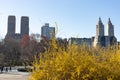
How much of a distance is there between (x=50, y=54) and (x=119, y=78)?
1.96 metres

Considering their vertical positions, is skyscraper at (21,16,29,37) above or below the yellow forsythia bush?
above

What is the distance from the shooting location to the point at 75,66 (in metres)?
8.37

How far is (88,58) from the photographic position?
28.2ft

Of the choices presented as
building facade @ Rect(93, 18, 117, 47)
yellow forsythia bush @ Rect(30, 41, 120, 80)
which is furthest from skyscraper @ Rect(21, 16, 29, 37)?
yellow forsythia bush @ Rect(30, 41, 120, 80)

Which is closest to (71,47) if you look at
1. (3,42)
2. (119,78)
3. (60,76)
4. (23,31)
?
(60,76)

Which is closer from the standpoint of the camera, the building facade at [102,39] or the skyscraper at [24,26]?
the building facade at [102,39]

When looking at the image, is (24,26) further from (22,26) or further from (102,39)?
(102,39)

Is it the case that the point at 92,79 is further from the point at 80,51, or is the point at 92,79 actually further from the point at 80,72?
the point at 80,51

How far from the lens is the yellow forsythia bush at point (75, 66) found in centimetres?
833

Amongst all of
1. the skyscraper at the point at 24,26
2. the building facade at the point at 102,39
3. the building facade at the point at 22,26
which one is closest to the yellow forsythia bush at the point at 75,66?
the building facade at the point at 102,39

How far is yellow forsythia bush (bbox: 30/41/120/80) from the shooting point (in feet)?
27.3

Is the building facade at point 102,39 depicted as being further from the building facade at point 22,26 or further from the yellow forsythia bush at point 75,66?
the building facade at point 22,26

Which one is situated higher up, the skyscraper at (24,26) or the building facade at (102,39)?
the skyscraper at (24,26)

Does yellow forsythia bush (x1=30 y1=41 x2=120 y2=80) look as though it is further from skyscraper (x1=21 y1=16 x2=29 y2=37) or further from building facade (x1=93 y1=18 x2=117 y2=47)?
skyscraper (x1=21 y1=16 x2=29 y2=37)
